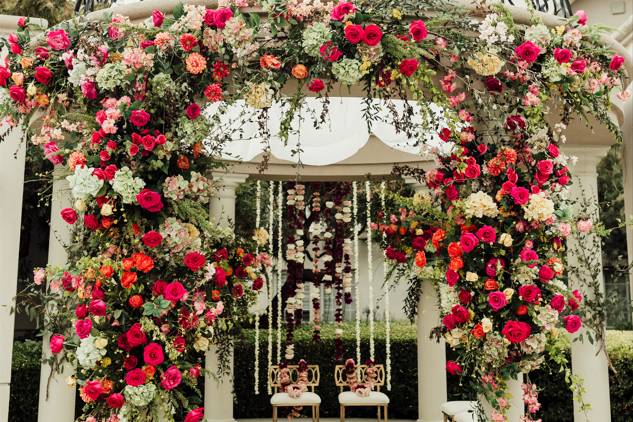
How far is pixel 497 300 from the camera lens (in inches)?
157

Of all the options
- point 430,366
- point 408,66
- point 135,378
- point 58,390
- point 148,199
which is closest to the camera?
point 135,378

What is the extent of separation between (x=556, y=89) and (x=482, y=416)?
8.05 feet

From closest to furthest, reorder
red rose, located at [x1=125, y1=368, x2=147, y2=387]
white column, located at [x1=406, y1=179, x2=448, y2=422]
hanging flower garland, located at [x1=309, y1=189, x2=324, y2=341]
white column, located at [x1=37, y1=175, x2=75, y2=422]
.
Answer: red rose, located at [x1=125, y1=368, x2=147, y2=387] → white column, located at [x1=37, y1=175, x2=75, y2=422] → white column, located at [x1=406, y1=179, x2=448, y2=422] → hanging flower garland, located at [x1=309, y1=189, x2=324, y2=341]

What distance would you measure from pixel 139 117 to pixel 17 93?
3.20 ft

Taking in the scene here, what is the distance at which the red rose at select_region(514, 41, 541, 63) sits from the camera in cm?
401

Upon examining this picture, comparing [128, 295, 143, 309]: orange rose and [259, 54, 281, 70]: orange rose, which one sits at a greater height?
[259, 54, 281, 70]: orange rose

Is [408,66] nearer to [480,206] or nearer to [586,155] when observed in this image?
[480,206]

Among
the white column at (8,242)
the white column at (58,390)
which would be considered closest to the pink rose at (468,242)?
the white column at (58,390)

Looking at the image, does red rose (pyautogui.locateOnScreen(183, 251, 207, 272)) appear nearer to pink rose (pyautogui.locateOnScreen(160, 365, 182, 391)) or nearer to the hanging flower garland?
pink rose (pyautogui.locateOnScreen(160, 365, 182, 391))

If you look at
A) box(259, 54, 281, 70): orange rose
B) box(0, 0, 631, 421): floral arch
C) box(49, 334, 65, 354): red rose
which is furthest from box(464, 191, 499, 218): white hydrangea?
box(49, 334, 65, 354): red rose

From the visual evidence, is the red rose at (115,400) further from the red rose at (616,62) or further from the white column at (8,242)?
the red rose at (616,62)

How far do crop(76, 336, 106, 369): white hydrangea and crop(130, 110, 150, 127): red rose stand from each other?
1299mm

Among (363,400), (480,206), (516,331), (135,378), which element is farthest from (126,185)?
(363,400)

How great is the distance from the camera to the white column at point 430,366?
8.61 m
